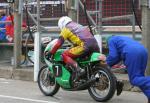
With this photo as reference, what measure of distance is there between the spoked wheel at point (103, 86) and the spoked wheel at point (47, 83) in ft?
3.09

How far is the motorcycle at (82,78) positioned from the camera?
9742 millimetres

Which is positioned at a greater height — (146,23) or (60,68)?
(146,23)

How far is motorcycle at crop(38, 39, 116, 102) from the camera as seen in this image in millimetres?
9742

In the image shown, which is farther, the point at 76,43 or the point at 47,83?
the point at 47,83

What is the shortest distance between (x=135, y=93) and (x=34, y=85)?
2.63 metres

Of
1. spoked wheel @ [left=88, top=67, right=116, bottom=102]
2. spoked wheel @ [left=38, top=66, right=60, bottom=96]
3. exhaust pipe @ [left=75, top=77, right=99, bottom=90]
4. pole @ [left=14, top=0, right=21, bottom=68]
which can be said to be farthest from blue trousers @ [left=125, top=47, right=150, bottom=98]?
pole @ [left=14, top=0, right=21, bottom=68]

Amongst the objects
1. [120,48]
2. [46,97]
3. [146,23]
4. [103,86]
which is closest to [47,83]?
[46,97]

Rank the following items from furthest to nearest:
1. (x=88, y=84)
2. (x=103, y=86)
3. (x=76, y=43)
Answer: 1. (x=76, y=43)
2. (x=88, y=84)
3. (x=103, y=86)

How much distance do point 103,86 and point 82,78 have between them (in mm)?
546

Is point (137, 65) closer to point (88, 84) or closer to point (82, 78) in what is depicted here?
point (88, 84)

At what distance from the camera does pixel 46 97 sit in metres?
10.7

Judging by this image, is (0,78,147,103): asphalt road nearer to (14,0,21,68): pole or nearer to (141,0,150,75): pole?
(141,0,150,75): pole

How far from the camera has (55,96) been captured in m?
10.8

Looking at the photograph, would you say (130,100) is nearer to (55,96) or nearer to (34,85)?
(55,96)
